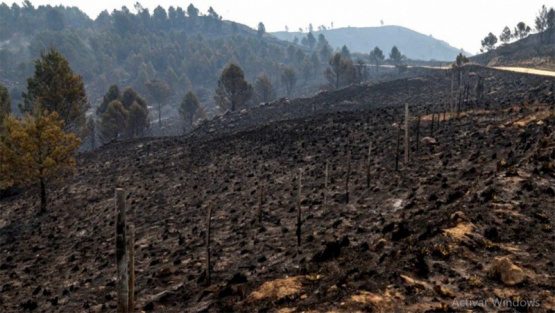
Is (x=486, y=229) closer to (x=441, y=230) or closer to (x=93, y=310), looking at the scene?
(x=441, y=230)

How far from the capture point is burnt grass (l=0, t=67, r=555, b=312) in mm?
11062

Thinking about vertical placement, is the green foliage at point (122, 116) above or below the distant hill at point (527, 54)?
below

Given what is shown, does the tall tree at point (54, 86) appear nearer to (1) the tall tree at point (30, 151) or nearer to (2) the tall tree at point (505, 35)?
(1) the tall tree at point (30, 151)

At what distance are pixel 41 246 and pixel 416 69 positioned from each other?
430 feet

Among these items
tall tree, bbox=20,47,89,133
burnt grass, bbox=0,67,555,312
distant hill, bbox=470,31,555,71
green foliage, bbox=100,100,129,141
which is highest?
distant hill, bbox=470,31,555,71

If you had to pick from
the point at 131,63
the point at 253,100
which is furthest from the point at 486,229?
the point at 131,63

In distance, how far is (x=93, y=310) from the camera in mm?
14078

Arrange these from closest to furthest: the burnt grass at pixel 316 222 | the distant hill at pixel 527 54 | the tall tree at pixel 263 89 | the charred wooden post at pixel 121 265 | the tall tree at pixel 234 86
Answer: the charred wooden post at pixel 121 265
the burnt grass at pixel 316 222
the tall tree at pixel 234 86
the distant hill at pixel 527 54
the tall tree at pixel 263 89

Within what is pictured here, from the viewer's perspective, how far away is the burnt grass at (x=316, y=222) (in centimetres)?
1106

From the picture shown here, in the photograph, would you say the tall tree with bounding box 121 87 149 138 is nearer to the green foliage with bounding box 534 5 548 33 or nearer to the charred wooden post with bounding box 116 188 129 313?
the charred wooden post with bounding box 116 188 129 313

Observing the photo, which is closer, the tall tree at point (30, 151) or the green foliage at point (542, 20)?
the tall tree at point (30, 151)

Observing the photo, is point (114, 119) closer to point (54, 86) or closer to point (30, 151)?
point (54, 86)

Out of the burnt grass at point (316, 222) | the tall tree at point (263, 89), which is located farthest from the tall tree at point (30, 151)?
the tall tree at point (263, 89)

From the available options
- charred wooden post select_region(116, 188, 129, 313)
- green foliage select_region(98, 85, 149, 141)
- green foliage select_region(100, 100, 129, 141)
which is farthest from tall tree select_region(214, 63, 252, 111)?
charred wooden post select_region(116, 188, 129, 313)
